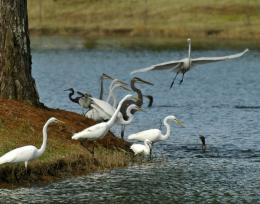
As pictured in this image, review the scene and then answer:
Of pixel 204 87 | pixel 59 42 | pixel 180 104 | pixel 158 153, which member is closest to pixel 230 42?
pixel 59 42

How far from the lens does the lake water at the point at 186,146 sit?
1597 cm

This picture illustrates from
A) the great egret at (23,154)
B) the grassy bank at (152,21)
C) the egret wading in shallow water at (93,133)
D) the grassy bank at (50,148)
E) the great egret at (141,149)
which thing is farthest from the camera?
the grassy bank at (152,21)

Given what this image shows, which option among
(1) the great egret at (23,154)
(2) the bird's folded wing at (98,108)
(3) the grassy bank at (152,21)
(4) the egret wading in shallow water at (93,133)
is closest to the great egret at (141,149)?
(4) the egret wading in shallow water at (93,133)

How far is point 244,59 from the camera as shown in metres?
57.7

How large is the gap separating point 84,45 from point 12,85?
49.4 metres

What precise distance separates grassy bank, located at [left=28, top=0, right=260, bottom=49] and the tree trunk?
145 ft

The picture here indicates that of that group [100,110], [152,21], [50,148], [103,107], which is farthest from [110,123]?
[152,21]

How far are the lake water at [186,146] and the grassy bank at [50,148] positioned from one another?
1.19 ft

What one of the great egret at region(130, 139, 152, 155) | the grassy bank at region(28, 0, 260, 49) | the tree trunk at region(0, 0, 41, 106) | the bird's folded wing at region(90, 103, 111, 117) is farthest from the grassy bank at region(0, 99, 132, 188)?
the grassy bank at region(28, 0, 260, 49)

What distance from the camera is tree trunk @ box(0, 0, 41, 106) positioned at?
64.6 ft

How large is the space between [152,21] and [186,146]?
54.8 m

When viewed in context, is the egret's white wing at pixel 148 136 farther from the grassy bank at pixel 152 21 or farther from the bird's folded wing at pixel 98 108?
the grassy bank at pixel 152 21

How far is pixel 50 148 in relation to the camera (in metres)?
17.9

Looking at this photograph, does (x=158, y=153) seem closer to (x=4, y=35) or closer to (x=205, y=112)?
(x=4, y=35)
